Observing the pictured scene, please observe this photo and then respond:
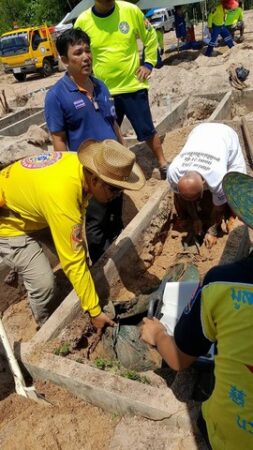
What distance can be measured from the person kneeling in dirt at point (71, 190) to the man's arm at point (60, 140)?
689 millimetres

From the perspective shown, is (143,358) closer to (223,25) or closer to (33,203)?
(33,203)

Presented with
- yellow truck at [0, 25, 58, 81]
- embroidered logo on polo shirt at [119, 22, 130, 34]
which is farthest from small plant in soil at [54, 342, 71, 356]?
yellow truck at [0, 25, 58, 81]

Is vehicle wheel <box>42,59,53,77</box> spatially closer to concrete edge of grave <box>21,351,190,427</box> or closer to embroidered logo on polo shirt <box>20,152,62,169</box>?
embroidered logo on polo shirt <box>20,152,62,169</box>

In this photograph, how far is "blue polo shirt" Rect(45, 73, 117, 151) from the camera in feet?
11.0

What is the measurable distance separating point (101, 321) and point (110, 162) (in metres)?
1.08

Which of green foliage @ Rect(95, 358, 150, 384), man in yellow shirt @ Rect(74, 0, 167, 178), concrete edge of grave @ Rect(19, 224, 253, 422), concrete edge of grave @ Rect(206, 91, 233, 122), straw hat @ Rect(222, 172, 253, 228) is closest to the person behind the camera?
straw hat @ Rect(222, 172, 253, 228)

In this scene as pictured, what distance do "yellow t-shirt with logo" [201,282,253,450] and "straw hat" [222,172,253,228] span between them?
21 centimetres

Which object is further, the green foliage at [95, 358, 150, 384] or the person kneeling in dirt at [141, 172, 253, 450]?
the green foliage at [95, 358, 150, 384]

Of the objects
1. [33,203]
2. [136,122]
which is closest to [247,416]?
[33,203]

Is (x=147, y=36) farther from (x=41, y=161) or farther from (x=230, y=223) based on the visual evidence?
(x=41, y=161)

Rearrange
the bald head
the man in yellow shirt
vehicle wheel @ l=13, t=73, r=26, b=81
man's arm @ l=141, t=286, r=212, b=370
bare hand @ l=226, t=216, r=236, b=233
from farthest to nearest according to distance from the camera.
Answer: vehicle wheel @ l=13, t=73, r=26, b=81
the man in yellow shirt
bare hand @ l=226, t=216, r=236, b=233
the bald head
man's arm @ l=141, t=286, r=212, b=370

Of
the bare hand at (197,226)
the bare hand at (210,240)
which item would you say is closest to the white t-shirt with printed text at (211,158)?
the bare hand at (210,240)

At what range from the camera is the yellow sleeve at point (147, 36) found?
4.46 metres

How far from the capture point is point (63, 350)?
267 centimetres
